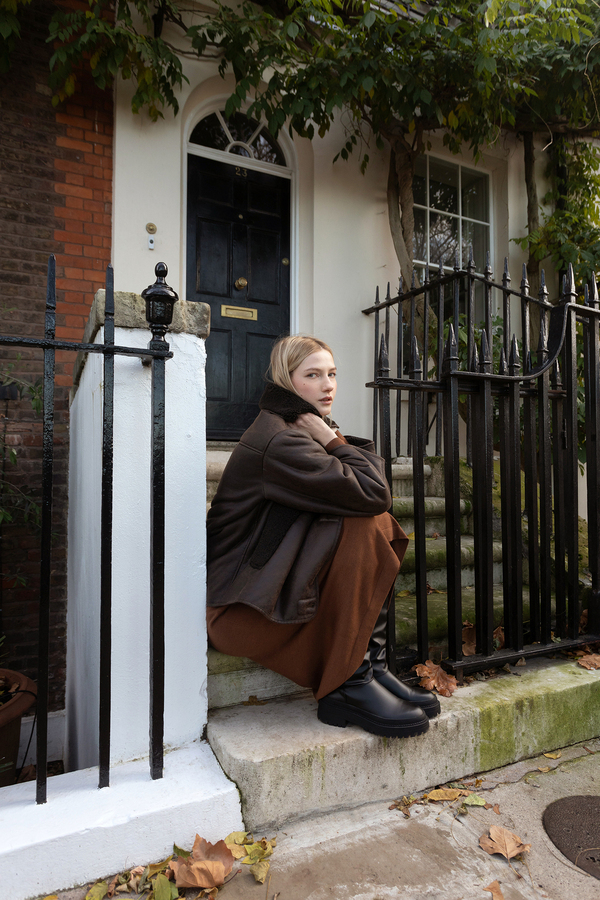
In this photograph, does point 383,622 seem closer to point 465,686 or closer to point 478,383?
point 465,686

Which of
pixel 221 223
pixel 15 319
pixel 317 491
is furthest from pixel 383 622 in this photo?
pixel 221 223

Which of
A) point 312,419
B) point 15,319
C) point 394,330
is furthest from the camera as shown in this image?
point 394,330

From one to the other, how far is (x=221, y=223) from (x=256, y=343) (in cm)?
105

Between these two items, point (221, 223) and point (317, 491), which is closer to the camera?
point (317, 491)

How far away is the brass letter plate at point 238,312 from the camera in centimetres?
450

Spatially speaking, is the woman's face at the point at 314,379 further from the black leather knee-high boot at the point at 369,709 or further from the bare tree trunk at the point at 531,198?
the bare tree trunk at the point at 531,198

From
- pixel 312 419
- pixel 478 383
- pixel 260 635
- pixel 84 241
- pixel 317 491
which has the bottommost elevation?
pixel 260 635

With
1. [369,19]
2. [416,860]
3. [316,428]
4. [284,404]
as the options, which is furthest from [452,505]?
[369,19]

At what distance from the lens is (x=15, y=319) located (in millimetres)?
3500

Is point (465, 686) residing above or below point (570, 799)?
above

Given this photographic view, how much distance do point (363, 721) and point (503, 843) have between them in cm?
48

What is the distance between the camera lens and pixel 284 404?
1.86 m

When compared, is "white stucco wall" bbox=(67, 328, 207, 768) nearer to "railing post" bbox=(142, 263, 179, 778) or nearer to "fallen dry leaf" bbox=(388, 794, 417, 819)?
"railing post" bbox=(142, 263, 179, 778)

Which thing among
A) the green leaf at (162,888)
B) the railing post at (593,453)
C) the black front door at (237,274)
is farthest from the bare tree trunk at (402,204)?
the green leaf at (162,888)
